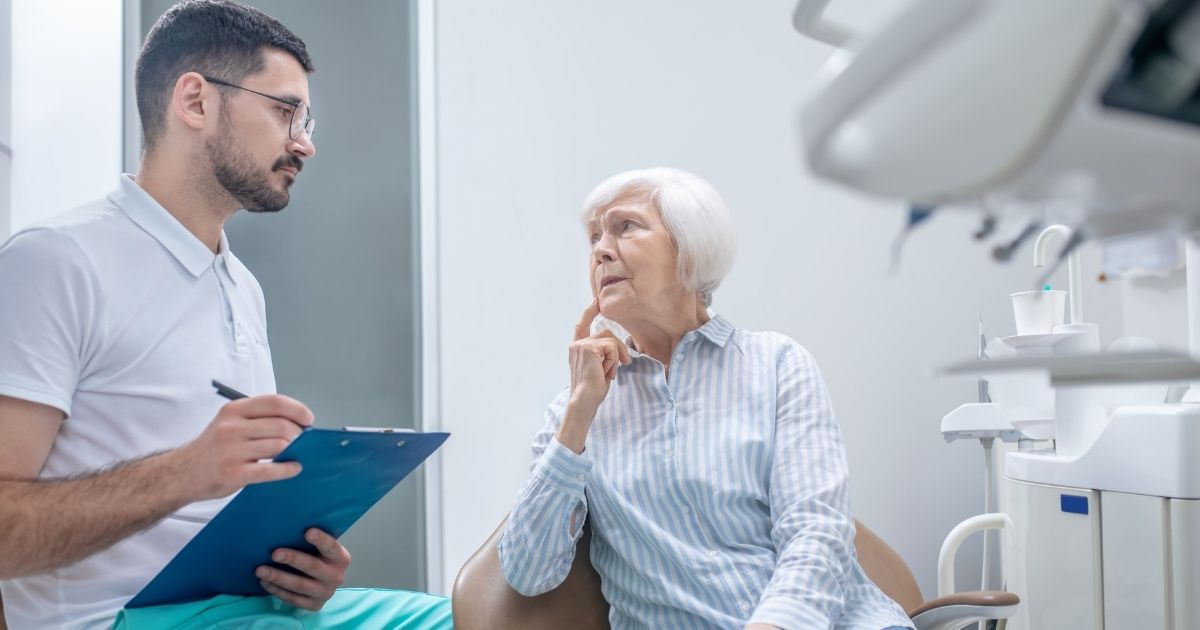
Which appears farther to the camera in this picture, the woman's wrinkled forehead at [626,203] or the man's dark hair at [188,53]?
the woman's wrinkled forehead at [626,203]

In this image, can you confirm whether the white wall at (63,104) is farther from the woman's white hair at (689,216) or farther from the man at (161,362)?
the woman's white hair at (689,216)

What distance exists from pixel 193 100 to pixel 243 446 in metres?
0.72

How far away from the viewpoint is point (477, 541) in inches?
92.3

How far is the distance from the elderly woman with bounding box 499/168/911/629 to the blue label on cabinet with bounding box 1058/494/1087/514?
1.24 ft

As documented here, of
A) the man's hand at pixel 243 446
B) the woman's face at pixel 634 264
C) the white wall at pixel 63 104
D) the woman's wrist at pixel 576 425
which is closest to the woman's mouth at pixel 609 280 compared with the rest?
the woman's face at pixel 634 264

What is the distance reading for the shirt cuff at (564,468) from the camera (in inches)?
57.8

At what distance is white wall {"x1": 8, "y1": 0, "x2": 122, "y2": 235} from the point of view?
2020mm

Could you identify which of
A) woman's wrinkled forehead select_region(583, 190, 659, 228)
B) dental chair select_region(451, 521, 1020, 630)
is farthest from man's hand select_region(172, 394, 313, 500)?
woman's wrinkled forehead select_region(583, 190, 659, 228)

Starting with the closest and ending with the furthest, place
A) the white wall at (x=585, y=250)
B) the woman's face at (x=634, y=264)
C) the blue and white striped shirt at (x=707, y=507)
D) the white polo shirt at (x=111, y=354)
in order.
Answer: the white polo shirt at (x=111, y=354), the blue and white striped shirt at (x=707, y=507), the woman's face at (x=634, y=264), the white wall at (x=585, y=250)

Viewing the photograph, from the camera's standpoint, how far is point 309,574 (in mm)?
1389

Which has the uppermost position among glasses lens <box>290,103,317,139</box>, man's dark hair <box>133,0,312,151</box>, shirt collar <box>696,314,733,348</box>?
man's dark hair <box>133,0,312,151</box>

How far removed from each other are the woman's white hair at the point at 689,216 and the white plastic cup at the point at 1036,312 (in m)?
0.64

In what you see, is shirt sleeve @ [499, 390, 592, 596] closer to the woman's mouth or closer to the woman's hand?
the woman's hand

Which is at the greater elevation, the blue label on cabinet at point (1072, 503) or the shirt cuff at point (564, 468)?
the shirt cuff at point (564, 468)
